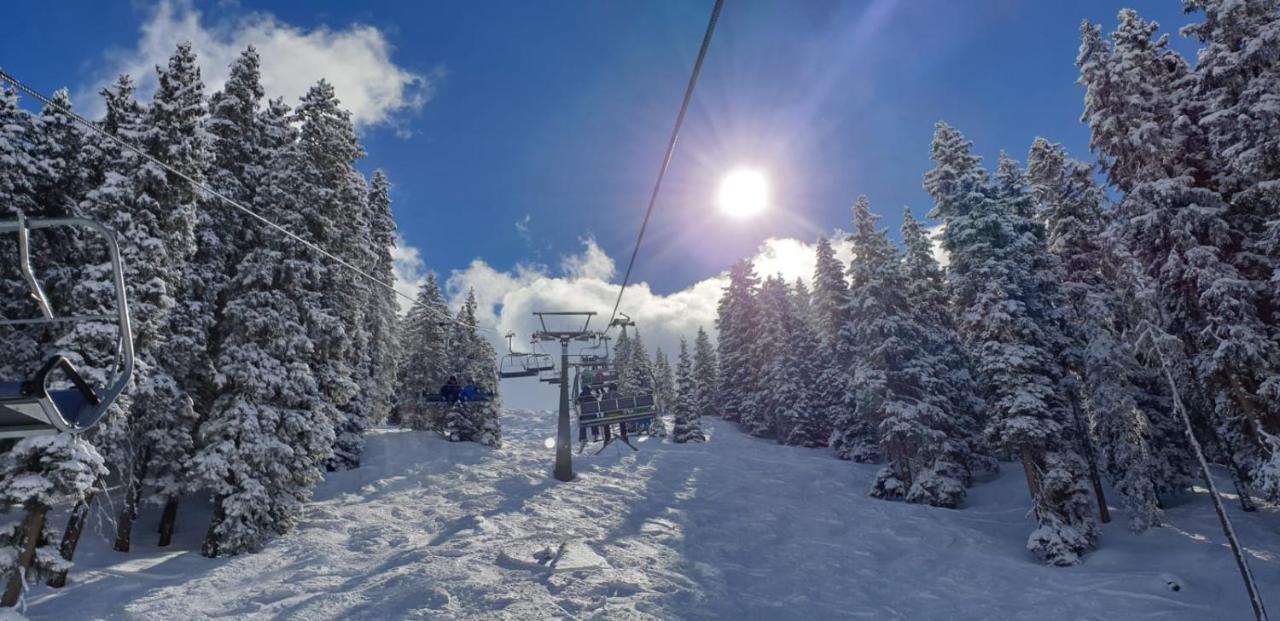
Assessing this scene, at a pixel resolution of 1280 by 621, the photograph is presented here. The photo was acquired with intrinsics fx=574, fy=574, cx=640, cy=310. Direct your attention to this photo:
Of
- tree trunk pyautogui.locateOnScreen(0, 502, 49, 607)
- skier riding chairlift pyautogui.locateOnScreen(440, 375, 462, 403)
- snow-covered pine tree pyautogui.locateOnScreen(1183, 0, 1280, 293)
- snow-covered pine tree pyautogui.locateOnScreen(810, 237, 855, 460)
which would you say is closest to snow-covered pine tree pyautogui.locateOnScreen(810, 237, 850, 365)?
snow-covered pine tree pyautogui.locateOnScreen(810, 237, 855, 460)

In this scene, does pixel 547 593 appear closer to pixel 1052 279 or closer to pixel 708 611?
pixel 708 611

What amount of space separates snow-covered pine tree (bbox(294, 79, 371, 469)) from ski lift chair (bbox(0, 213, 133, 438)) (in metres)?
16.6

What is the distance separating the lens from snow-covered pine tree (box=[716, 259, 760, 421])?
54.6 metres

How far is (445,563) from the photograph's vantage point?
1520 cm

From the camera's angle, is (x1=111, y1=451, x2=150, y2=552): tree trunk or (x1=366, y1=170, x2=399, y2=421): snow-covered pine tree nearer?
(x1=111, y1=451, x2=150, y2=552): tree trunk

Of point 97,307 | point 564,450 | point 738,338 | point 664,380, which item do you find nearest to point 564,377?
point 564,450

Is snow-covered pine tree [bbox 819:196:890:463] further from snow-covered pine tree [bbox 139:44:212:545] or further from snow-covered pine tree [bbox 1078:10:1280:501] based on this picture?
snow-covered pine tree [bbox 139:44:212:545]

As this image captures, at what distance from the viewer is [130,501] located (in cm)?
1738

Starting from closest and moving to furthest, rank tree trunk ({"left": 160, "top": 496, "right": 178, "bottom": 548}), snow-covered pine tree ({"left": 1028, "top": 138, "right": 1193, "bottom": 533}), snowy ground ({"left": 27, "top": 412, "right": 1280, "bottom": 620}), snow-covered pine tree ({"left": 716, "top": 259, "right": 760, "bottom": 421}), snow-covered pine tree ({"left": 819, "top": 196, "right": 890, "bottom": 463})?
snowy ground ({"left": 27, "top": 412, "right": 1280, "bottom": 620}), tree trunk ({"left": 160, "top": 496, "right": 178, "bottom": 548}), snow-covered pine tree ({"left": 1028, "top": 138, "right": 1193, "bottom": 533}), snow-covered pine tree ({"left": 819, "top": 196, "right": 890, "bottom": 463}), snow-covered pine tree ({"left": 716, "top": 259, "right": 760, "bottom": 421})

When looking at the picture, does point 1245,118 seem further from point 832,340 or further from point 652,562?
point 832,340

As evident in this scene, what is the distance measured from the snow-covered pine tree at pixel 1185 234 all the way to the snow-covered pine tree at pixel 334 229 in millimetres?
26397

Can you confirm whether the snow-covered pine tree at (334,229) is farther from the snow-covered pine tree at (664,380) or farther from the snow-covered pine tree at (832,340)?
the snow-covered pine tree at (664,380)

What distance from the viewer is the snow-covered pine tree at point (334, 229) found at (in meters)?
20.5

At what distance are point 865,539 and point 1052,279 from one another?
13.1 meters
